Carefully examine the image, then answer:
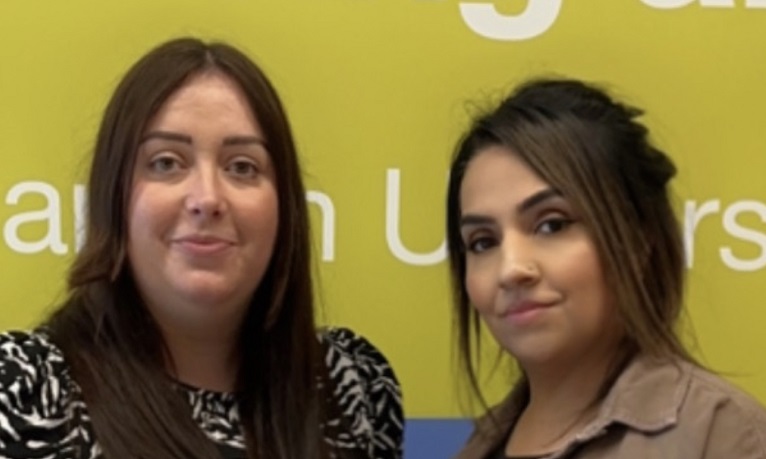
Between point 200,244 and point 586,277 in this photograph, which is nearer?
point 586,277

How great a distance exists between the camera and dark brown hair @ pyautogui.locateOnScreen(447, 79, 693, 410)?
1.30 metres

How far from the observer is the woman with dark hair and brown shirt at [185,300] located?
138 cm

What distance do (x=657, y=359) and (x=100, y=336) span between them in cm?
65

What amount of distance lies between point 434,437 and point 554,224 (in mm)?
651

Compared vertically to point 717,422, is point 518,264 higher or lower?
higher

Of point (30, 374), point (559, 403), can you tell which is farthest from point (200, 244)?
point (559, 403)

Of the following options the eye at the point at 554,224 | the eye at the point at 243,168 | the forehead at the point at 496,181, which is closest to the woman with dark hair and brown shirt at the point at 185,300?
the eye at the point at 243,168

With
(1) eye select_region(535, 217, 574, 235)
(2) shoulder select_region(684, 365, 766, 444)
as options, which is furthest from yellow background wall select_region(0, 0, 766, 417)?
(2) shoulder select_region(684, 365, 766, 444)

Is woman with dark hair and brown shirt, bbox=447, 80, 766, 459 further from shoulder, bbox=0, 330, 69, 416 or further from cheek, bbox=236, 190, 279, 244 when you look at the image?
shoulder, bbox=0, 330, 69, 416

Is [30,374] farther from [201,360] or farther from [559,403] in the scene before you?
[559,403]

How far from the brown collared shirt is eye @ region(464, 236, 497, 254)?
21 centimetres

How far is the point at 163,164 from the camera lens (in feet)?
4.67

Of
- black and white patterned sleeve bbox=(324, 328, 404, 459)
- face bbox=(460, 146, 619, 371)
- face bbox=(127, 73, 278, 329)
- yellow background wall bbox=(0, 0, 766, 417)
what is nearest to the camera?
face bbox=(460, 146, 619, 371)

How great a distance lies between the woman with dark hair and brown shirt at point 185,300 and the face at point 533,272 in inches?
10.4
